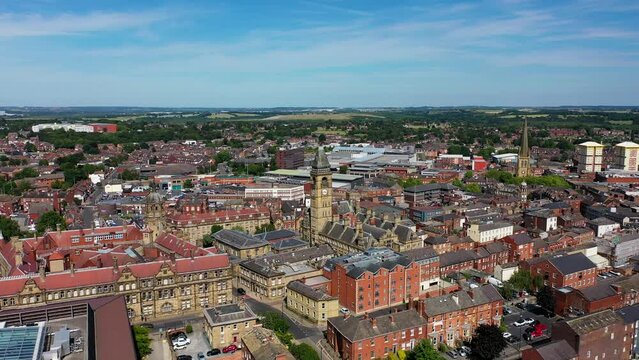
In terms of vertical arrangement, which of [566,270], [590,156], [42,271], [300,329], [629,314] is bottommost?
[300,329]

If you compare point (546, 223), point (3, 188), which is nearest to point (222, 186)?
point (3, 188)

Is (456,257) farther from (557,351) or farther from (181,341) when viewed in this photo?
(181,341)

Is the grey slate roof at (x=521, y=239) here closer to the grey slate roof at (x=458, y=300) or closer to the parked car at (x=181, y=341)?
the grey slate roof at (x=458, y=300)

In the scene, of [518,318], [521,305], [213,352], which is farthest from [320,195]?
[213,352]

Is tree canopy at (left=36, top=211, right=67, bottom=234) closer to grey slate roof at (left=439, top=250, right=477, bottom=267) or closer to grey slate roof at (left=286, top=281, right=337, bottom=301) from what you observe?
grey slate roof at (left=286, top=281, right=337, bottom=301)

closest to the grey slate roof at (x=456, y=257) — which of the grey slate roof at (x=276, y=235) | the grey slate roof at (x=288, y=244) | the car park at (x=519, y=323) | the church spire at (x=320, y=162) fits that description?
the car park at (x=519, y=323)

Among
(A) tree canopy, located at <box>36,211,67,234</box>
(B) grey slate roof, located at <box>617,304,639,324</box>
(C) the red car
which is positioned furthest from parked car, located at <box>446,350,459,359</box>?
(A) tree canopy, located at <box>36,211,67,234</box>
